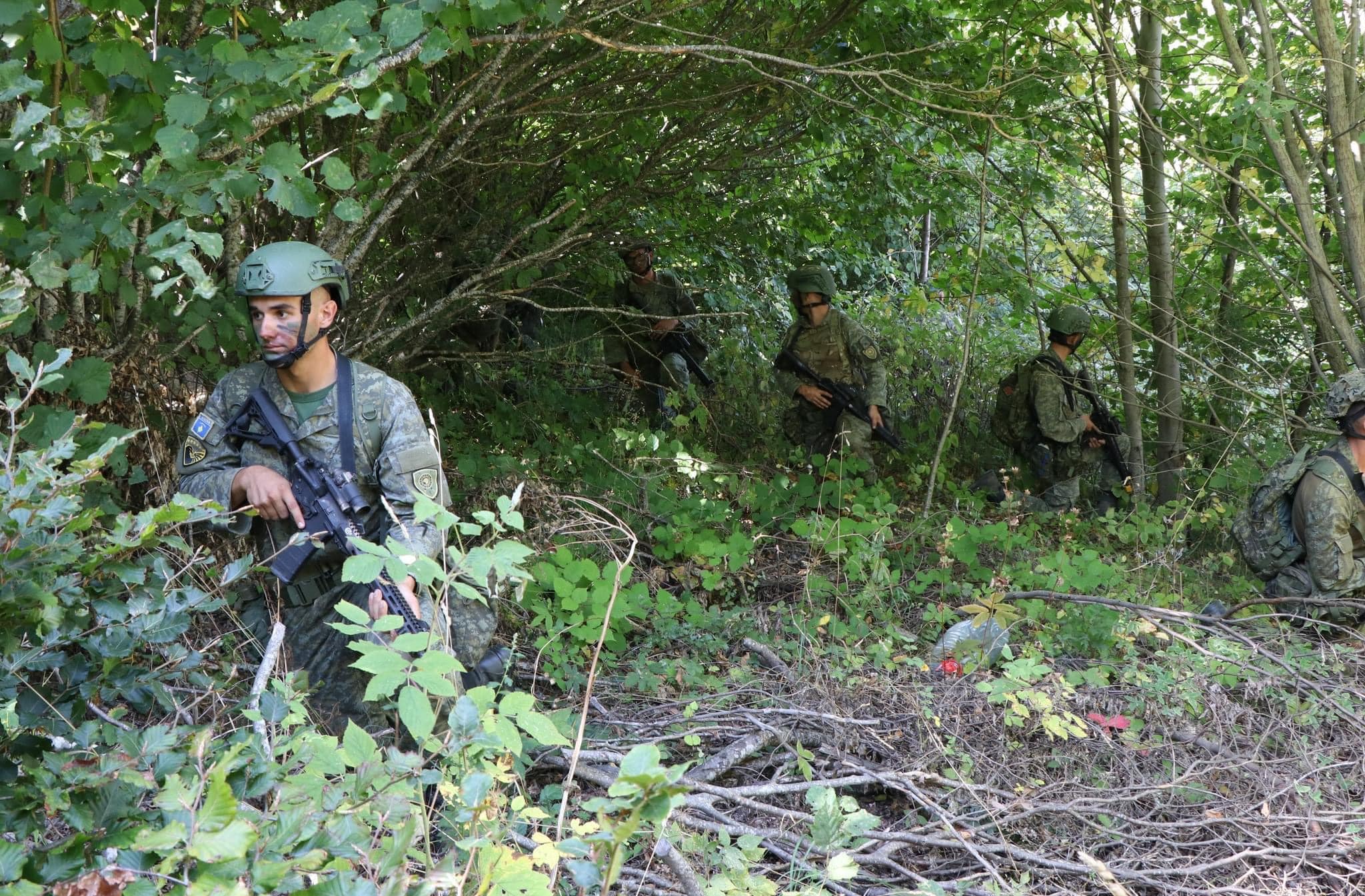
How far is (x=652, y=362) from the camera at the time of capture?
29.8ft

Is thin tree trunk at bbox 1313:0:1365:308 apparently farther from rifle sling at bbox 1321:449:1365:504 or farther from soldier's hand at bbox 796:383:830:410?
soldier's hand at bbox 796:383:830:410

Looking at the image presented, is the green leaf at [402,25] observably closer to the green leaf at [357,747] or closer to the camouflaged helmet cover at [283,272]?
the camouflaged helmet cover at [283,272]

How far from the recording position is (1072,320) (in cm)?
772

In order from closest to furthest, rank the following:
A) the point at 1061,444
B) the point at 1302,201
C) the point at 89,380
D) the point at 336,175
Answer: the point at 336,175, the point at 89,380, the point at 1302,201, the point at 1061,444

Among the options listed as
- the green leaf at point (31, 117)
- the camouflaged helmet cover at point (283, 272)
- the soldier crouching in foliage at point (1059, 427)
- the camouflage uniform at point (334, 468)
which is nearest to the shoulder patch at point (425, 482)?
the camouflage uniform at point (334, 468)

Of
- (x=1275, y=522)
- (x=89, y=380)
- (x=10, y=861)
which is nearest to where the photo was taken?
(x=10, y=861)

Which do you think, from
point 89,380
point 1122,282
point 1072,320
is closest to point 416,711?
point 89,380

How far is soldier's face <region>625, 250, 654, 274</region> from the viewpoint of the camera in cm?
845

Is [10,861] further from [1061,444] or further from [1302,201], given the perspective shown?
[1061,444]

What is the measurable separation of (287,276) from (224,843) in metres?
2.19

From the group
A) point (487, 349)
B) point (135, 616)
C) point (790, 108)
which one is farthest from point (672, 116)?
point (135, 616)

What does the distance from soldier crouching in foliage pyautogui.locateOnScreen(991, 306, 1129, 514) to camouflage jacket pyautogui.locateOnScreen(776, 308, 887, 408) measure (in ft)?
3.73

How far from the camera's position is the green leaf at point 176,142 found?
2.66m

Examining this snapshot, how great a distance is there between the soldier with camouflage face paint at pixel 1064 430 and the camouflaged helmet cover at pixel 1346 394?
122 inches
